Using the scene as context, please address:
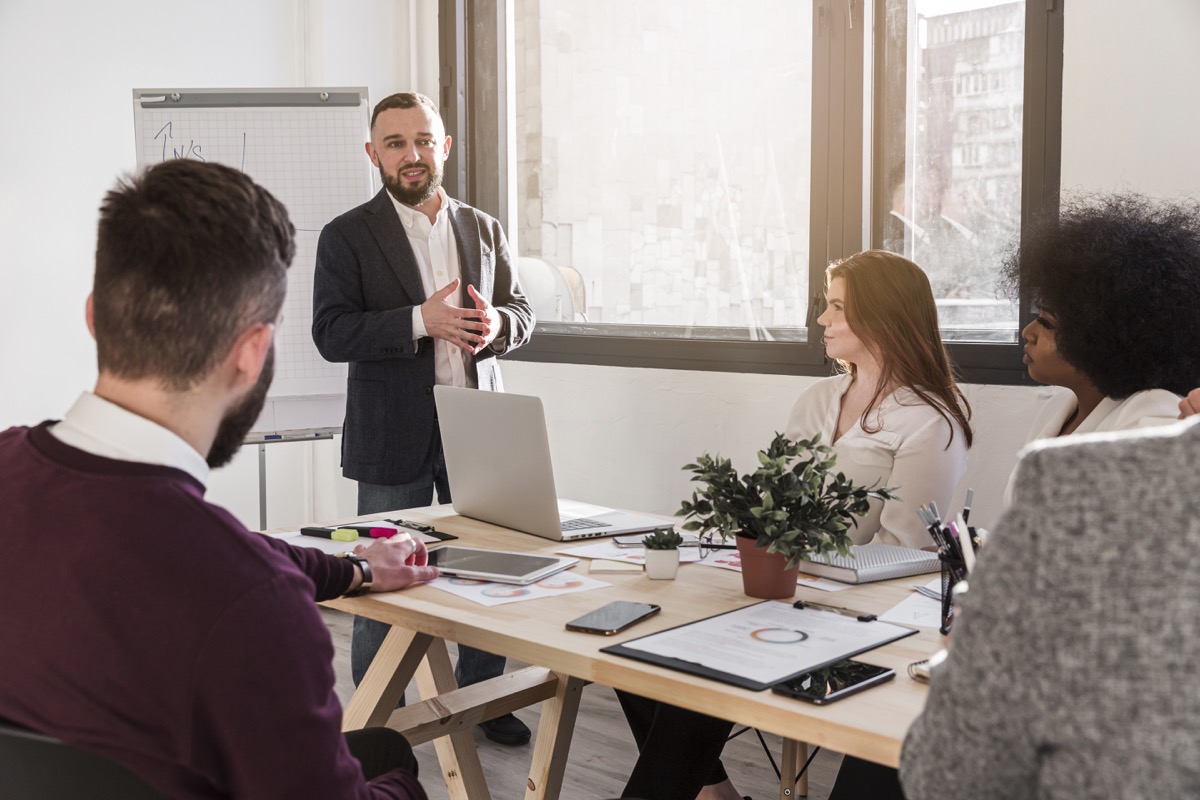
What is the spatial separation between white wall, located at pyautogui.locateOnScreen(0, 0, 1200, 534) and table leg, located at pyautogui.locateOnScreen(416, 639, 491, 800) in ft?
4.78

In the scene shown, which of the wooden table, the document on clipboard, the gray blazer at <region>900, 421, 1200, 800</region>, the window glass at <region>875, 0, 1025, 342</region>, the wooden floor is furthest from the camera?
the window glass at <region>875, 0, 1025, 342</region>

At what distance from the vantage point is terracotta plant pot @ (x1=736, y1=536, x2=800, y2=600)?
63.9 inches

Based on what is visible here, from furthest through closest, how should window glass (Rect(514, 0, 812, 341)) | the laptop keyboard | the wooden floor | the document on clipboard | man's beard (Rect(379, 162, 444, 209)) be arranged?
window glass (Rect(514, 0, 812, 341))
man's beard (Rect(379, 162, 444, 209))
the wooden floor
the laptop keyboard
the document on clipboard

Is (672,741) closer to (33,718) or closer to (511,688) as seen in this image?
(511,688)

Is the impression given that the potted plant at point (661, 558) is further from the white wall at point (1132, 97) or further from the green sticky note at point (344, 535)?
the white wall at point (1132, 97)

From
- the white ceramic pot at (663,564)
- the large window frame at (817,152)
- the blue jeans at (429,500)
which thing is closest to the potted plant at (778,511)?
the white ceramic pot at (663,564)

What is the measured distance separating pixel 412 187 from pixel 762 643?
205 centimetres

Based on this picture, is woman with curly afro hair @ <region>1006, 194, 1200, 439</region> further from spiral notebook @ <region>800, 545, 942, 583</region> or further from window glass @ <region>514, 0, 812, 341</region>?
window glass @ <region>514, 0, 812, 341</region>

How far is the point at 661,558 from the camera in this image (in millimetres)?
1763

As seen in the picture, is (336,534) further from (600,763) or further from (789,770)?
(600,763)

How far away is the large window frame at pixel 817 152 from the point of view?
8.86 feet

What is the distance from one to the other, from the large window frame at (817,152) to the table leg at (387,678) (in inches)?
63.0

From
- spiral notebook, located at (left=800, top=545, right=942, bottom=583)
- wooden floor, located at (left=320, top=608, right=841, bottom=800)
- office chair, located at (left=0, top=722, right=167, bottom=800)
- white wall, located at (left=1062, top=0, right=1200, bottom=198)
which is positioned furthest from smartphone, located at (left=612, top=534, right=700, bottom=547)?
white wall, located at (left=1062, top=0, right=1200, bottom=198)

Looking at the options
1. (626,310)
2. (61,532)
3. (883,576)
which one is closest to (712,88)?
(626,310)
